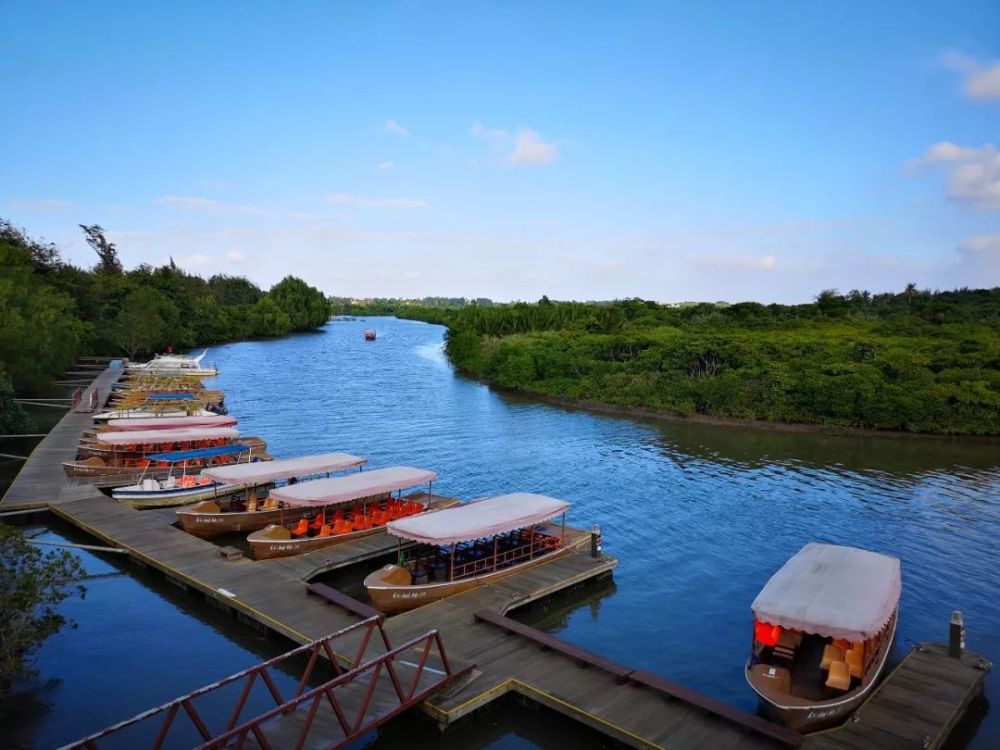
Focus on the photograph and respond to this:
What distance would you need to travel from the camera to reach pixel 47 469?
34.0 meters

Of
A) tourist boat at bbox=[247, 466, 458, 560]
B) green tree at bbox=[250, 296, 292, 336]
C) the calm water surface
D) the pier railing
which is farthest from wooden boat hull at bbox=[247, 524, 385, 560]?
green tree at bbox=[250, 296, 292, 336]

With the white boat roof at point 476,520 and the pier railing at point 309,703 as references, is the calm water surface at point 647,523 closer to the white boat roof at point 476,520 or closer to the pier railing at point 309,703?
the pier railing at point 309,703

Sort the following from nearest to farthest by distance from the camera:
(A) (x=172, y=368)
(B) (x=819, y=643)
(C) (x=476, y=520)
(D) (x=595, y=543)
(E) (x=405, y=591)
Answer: (B) (x=819, y=643) < (E) (x=405, y=591) < (C) (x=476, y=520) < (D) (x=595, y=543) < (A) (x=172, y=368)

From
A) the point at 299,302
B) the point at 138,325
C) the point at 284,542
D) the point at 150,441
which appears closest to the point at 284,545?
the point at 284,542

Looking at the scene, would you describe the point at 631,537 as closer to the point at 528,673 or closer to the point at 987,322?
the point at 528,673

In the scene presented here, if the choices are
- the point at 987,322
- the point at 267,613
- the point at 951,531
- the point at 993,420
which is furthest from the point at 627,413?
the point at 267,613

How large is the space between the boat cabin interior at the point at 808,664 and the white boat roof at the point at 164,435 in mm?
29301

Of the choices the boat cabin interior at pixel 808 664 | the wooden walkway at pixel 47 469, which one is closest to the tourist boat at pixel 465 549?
the boat cabin interior at pixel 808 664

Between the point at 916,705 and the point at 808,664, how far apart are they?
234cm

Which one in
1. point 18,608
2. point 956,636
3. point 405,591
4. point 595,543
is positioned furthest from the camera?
point 595,543

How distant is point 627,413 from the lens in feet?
204

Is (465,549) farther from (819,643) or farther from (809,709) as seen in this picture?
(809,709)

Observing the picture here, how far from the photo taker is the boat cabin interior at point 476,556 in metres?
21.6

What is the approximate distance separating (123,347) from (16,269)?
99.1 ft
